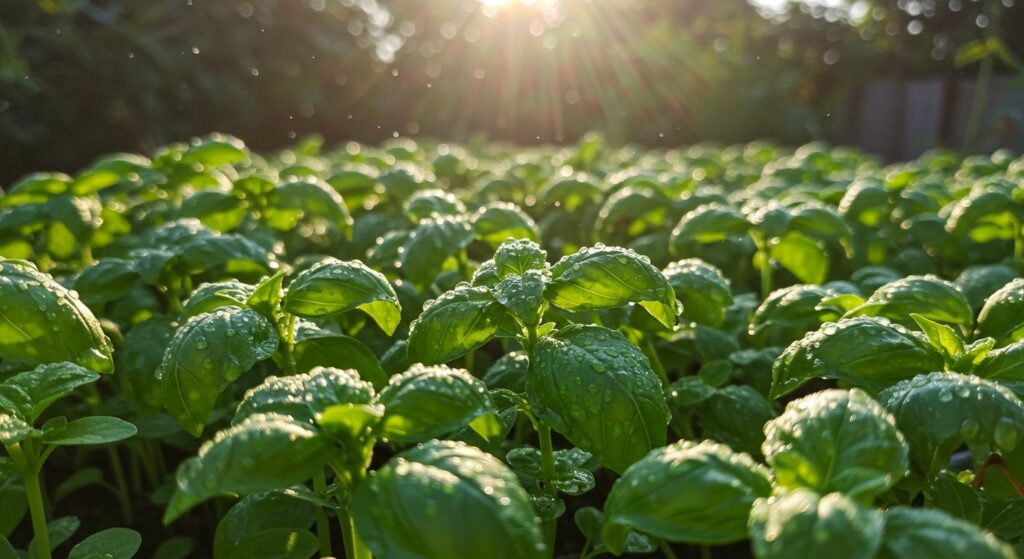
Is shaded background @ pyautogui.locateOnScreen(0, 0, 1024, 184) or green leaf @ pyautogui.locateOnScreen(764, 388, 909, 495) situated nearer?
green leaf @ pyautogui.locateOnScreen(764, 388, 909, 495)

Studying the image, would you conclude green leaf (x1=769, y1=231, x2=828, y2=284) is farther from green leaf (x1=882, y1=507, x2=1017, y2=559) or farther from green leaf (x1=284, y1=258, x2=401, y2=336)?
green leaf (x1=882, y1=507, x2=1017, y2=559)

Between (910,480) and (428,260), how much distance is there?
0.80m

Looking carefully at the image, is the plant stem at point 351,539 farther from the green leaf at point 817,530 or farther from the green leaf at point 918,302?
the green leaf at point 918,302

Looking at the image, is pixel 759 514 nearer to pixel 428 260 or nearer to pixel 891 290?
pixel 891 290

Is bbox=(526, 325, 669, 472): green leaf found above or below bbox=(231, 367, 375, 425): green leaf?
below

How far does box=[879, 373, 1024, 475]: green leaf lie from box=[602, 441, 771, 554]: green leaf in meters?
0.18

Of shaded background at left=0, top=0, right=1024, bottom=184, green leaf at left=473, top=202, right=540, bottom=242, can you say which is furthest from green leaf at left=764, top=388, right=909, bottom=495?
shaded background at left=0, top=0, right=1024, bottom=184

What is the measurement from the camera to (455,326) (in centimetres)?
98

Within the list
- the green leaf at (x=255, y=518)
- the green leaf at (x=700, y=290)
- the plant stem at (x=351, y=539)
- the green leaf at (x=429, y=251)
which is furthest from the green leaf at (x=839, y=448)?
the green leaf at (x=429, y=251)

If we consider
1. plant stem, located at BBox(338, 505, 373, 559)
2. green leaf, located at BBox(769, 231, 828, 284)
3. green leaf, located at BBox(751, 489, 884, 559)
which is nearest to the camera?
green leaf, located at BBox(751, 489, 884, 559)

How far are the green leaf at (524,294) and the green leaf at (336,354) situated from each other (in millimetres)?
229

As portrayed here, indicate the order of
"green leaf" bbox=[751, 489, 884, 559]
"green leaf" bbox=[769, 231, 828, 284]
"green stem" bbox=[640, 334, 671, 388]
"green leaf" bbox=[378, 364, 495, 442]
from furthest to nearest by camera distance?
"green leaf" bbox=[769, 231, 828, 284]
"green stem" bbox=[640, 334, 671, 388]
"green leaf" bbox=[378, 364, 495, 442]
"green leaf" bbox=[751, 489, 884, 559]

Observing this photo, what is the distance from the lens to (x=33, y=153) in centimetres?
739

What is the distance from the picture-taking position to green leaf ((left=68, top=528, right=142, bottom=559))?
105 cm
